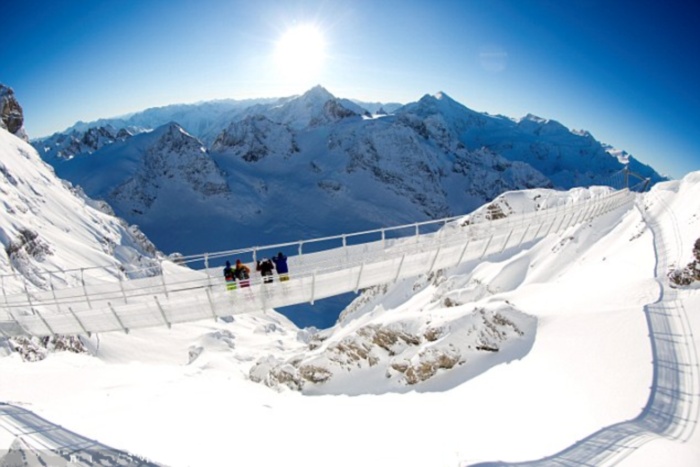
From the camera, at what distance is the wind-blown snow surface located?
11295mm

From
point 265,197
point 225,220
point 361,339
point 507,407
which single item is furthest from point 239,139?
point 507,407

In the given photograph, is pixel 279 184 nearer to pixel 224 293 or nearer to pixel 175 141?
pixel 175 141

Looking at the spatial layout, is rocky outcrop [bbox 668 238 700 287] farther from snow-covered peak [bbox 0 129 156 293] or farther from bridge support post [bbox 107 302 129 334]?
snow-covered peak [bbox 0 129 156 293]

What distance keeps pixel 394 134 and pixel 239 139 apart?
2726 inches

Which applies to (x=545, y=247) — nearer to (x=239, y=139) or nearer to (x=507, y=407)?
(x=507, y=407)

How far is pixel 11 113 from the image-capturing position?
8412 cm

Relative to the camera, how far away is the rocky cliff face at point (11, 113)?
272 ft

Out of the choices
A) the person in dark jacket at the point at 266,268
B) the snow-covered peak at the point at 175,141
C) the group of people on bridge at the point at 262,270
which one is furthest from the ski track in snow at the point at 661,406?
the snow-covered peak at the point at 175,141

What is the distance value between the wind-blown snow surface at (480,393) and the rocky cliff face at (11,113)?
265ft

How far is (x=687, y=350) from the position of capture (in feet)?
39.5

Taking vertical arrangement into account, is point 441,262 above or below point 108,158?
below

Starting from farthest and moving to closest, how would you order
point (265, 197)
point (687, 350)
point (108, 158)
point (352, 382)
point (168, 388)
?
1. point (108, 158)
2. point (265, 197)
3. point (352, 382)
4. point (168, 388)
5. point (687, 350)

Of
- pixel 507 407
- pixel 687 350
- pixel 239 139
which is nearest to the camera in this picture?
pixel 687 350

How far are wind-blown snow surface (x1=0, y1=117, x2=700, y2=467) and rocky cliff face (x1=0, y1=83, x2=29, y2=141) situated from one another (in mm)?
80727
